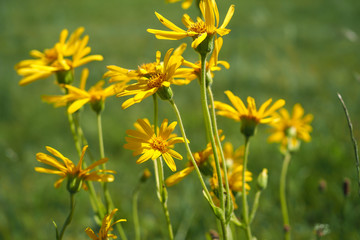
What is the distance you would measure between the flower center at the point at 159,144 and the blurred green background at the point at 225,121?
0.89 metres

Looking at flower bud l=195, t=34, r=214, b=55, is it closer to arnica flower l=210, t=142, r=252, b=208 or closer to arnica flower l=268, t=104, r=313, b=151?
arnica flower l=210, t=142, r=252, b=208

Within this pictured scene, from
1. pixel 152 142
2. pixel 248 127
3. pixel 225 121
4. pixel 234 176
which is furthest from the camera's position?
pixel 225 121

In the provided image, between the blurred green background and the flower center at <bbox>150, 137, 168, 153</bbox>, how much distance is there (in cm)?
89

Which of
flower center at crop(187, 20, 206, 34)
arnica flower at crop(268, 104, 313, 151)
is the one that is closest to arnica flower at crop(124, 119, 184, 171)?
flower center at crop(187, 20, 206, 34)

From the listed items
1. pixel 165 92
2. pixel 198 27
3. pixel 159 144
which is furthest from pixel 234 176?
pixel 198 27

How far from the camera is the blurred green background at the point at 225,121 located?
2588 mm

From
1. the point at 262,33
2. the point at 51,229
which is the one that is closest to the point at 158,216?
the point at 51,229

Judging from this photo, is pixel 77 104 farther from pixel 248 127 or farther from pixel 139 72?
pixel 248 127

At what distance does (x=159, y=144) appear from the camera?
148 cm

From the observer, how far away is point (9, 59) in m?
7.18

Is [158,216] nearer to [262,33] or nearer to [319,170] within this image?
[319,170]

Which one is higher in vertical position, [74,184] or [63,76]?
[63,76]

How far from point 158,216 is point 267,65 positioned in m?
4.04

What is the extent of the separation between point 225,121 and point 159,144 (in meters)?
3.05
